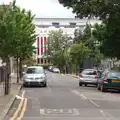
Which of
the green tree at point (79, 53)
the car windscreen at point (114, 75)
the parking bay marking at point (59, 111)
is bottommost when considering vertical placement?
the parking bay marking at point (59, 111)

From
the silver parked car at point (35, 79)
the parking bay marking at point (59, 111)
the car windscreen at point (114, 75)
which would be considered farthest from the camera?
the silver parked car at point (35, 79)

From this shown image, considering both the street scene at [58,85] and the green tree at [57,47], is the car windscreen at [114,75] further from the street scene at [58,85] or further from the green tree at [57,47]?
the green tree at [57,47]

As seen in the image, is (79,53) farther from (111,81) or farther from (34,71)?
(111,81)

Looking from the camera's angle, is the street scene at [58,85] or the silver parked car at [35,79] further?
the silver parked car at [35,79]

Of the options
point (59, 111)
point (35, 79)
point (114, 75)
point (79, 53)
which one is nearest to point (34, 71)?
point (35, 79)

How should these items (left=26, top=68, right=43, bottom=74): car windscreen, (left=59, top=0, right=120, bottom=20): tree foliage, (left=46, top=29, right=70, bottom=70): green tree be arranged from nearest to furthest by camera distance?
(left=59, top=0, right=120, bottom=20): tree foliage
(left=26, top=68, right=43, bottom=74): car windscreen
(left=46, top=29, right=70, bottom=70): green tree

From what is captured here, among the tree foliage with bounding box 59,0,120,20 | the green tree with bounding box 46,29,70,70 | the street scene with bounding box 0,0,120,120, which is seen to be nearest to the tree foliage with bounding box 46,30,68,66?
the green tree with bounding box 46,29,70,70

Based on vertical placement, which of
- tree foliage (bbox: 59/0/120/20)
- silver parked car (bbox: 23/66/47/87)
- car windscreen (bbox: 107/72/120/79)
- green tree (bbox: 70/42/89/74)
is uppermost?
tree foliage (bbox: 59/0/120/20)

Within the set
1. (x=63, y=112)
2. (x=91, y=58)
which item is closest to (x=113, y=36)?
(x=63, y=112)

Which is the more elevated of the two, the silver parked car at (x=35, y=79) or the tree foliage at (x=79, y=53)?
the tree foliage at (x=79, y=53)

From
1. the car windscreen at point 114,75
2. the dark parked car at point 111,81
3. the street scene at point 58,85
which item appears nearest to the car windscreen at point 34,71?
the street scene at point 58,85

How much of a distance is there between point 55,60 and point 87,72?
233ft

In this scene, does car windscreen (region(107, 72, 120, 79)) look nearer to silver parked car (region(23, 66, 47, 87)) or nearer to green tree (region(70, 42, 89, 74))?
silver parked car (region(23, 66, 47, 87))

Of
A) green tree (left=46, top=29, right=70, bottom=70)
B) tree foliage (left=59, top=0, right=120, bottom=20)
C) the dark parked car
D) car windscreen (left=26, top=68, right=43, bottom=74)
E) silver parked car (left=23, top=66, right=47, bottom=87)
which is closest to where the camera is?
the dark parked car
